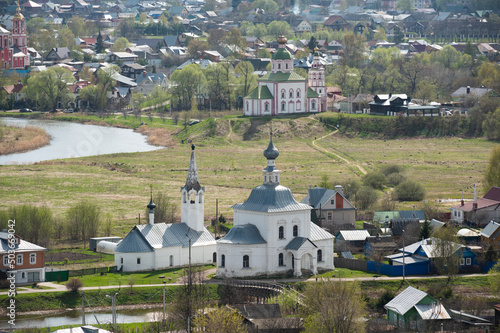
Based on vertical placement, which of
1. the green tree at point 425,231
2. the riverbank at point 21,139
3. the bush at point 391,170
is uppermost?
the green tree at point 425,231

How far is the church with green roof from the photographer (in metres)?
94.1

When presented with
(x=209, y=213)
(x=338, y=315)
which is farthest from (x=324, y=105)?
(x=338, y=315)

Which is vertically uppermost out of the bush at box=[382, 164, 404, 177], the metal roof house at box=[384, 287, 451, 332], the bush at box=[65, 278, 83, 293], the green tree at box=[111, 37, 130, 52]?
the metal roof house at box=[384, 287, 451, 332]

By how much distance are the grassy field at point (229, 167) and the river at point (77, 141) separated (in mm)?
2995

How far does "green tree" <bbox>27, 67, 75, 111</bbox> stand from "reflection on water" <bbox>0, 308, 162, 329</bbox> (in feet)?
226

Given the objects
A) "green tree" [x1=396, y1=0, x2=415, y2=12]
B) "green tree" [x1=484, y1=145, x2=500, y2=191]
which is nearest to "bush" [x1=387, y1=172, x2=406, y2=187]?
"green tree" [x1=484, y1=145, x2=500, y2=191]

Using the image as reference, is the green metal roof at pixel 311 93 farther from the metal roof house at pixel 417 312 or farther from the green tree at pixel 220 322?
the green tree at pixel 220 322

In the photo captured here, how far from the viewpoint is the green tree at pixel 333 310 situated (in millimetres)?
36219

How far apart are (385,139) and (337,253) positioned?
38902mm

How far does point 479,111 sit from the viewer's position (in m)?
90.8

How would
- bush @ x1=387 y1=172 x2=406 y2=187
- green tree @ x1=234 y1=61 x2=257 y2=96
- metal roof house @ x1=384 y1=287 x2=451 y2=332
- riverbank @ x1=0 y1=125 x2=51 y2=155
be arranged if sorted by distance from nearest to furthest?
metal roof house @ x1=384 y1=287 x2=451 y2=332 < bush @ x1=387 y1=172 x2=406 y2=187 < riverbank @ x1=0 y1=125 x2=51 y2=155 < green tree @ x1=234 y1=61 x2=257 y2=96

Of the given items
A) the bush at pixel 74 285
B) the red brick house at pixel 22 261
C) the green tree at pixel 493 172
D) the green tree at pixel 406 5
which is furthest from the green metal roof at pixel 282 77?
the green tree at pixel 406 5

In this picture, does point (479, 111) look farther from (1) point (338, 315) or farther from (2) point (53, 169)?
(1) point (338, 315)

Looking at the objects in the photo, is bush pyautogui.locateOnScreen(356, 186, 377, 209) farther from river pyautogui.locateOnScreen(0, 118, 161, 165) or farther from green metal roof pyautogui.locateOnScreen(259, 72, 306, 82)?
green metal roof pyautogui.locateOnScreen(259, 72, 306, 82)
